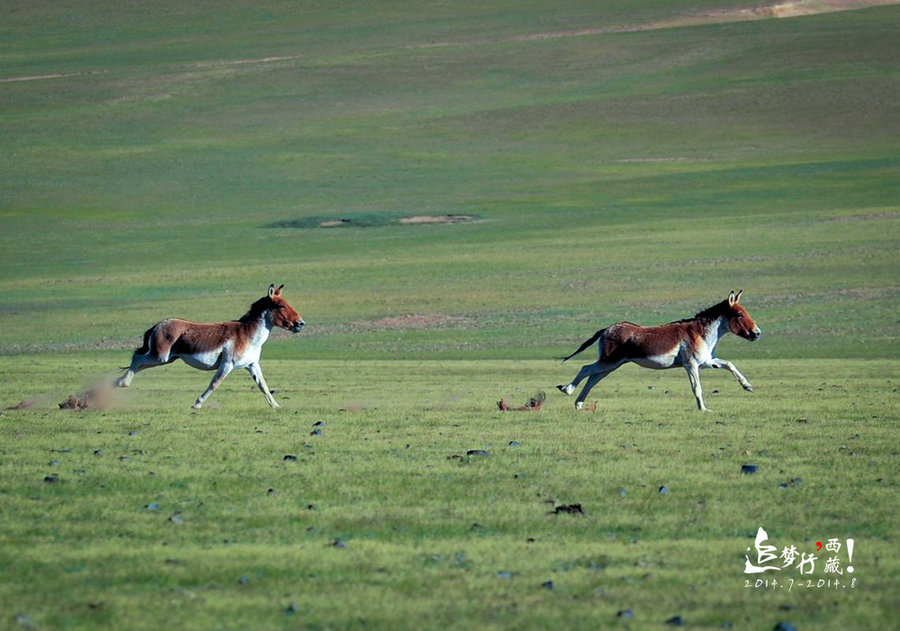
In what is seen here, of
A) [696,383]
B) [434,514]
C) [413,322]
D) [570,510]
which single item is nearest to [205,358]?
[696,383]

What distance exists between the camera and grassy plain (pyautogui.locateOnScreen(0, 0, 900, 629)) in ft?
28.2

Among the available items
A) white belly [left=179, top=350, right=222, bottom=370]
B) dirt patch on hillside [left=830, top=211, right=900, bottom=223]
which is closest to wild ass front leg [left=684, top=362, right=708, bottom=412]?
white belly [left=179, top=350, right=222, bottom=370]

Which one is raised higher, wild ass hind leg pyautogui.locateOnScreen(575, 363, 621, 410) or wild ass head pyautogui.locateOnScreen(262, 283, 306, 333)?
wild ass head pyautogui.locateOnScreen(262, 283, 306, 333)

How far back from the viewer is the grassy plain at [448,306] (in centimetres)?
860

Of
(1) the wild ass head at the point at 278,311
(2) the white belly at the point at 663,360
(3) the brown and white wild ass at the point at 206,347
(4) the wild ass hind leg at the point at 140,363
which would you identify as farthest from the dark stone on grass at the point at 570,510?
(4) the wild ass hind leg at the point at 140,363

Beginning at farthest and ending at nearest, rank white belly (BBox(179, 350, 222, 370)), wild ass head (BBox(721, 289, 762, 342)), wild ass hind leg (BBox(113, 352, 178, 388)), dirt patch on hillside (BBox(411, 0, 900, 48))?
1. dirt patch on hillside (BBox(411, 0, 900, 48))
2. wild ass head (BBox(721, 289, 762, 342))
3. wild ass hind leg (BBox(113, 352, 178, 388))
4. white belly (BBox(179, 350, 222, 370))

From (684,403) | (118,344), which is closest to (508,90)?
(118,344)

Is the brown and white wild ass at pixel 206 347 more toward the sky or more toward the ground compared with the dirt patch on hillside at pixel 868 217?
more toward the ground

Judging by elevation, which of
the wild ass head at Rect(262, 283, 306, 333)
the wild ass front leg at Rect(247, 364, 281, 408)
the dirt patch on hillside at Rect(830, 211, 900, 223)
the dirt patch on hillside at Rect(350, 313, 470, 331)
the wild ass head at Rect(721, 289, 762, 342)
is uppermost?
the dirt patch on hillside at Rect(830, 211, 900, 223)

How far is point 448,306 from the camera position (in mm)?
39781

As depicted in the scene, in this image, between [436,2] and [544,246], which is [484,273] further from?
[436,2]

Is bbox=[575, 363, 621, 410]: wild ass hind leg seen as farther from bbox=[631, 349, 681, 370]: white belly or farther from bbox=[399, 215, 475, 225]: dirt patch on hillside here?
bbox=[399, 215, 475, 225]: dirt patch on hillside

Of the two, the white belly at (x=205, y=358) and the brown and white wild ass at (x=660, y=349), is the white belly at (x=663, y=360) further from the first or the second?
the white belly at (x=205, y=358)

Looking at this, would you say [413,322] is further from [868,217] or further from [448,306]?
[868,217]
